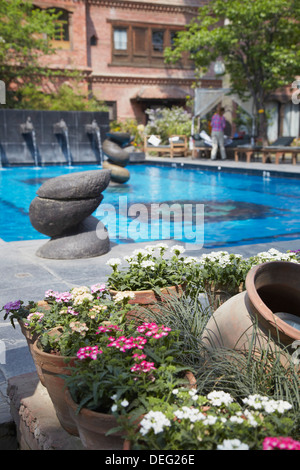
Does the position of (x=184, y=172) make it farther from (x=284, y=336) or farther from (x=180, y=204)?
(x=284, y=336)

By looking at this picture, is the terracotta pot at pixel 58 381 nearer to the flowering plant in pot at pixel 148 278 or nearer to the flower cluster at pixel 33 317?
the flower cluster at pixel 33 317

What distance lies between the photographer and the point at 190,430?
5.66 ft

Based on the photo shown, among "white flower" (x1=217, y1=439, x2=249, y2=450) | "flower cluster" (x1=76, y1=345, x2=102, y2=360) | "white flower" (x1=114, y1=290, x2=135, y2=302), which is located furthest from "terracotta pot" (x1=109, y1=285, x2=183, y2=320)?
"white flower" (x1=217, y1=439, x2=249, y2=450)

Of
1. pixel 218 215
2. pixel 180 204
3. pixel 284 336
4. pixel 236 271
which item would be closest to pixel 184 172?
pixel 180 204

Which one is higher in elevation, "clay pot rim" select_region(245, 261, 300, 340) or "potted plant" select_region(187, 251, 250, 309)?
"clay pot rim" select_region(245, 261, 300, 340)

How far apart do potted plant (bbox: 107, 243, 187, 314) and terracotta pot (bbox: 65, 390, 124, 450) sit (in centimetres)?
115

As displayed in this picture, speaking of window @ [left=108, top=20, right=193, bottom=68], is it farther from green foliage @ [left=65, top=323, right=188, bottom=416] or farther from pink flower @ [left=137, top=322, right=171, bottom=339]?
green foliage @ [left=65, top=323, right=188, bottom=416]

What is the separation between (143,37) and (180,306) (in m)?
30.1

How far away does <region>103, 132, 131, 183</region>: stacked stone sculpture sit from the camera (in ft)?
45.6

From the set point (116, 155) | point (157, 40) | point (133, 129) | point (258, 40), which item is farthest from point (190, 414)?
point (157, 40)

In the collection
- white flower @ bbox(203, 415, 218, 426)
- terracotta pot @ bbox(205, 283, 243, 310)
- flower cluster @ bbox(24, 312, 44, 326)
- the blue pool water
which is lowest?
the blue pool water

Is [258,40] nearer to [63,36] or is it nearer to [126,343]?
[63,36]

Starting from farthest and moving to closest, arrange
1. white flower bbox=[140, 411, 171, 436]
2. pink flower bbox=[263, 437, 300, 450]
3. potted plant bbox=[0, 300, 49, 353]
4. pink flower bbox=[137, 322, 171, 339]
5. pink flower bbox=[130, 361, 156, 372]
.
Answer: potted plant bbox=[0, 300, 49, 353], pink flower bbox=[137, 322, 171, 339], pink flower bbox=[130, 361, 156, 372], white flower bbox=[140, 411, 171, 436], pink flower bbox=[263, 437, 300, 450]

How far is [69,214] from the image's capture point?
5828mm
